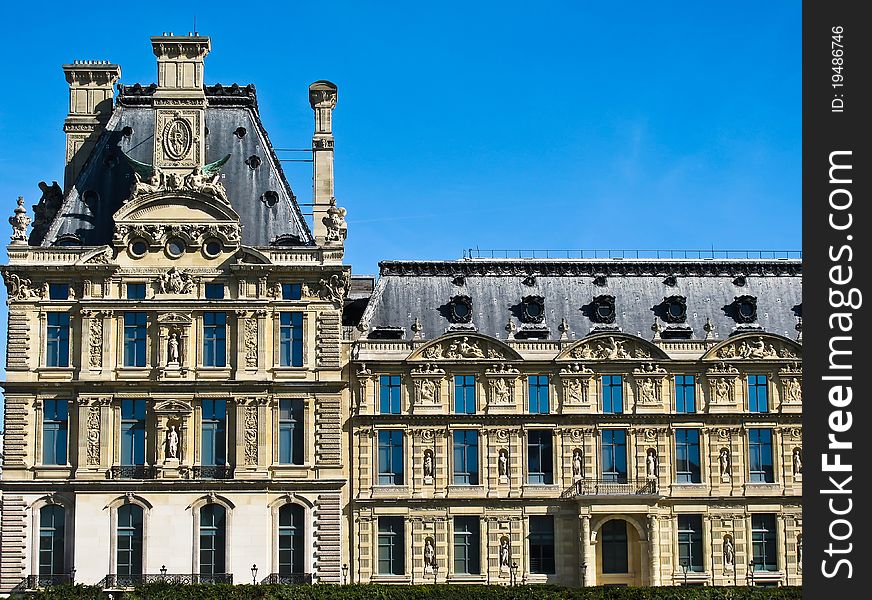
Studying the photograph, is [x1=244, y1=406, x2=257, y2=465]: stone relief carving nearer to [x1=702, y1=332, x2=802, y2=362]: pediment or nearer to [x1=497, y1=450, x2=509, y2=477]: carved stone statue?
[x1=497, y1=450, x2=509, y2=477]: carved stone statue

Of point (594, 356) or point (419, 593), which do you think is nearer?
point (419, 593)

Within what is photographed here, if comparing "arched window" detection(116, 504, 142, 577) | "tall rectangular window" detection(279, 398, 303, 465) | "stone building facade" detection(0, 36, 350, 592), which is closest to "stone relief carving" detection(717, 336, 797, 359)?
"stone building facade" detection(0, 36, 350, 592)

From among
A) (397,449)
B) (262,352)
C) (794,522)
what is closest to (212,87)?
(262,352)

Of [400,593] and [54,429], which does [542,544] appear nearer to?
[400,593]

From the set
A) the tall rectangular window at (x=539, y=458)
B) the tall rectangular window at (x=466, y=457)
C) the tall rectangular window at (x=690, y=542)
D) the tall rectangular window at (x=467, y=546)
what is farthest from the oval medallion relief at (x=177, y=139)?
the tall rectangular window at (x=690, y=542)

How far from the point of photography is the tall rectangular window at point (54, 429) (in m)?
70.1

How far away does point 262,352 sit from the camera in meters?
70.7

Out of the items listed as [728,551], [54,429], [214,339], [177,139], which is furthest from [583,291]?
[54,429]

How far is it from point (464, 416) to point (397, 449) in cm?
379

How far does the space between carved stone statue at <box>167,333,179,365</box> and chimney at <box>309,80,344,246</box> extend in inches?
372

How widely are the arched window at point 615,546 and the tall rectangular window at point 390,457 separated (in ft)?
35.8

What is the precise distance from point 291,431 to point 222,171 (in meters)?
14.1

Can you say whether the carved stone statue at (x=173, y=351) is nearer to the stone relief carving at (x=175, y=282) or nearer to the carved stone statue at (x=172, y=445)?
the stone relief carving at (x=175, y=282)
